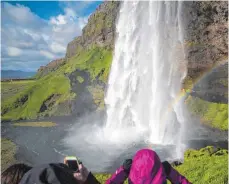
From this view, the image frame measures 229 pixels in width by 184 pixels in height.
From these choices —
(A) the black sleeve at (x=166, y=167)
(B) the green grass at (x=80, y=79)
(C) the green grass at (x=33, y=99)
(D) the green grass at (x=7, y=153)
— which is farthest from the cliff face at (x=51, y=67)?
(A) the black sleeve at (x=166, y=167)

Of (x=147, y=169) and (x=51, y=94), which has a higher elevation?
(x=51, y=94)

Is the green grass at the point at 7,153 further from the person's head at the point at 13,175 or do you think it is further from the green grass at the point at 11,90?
the green grass at the point at 11,90

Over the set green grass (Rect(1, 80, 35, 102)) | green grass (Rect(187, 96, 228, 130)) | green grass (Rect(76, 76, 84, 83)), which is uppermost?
green grass (Rect(76, 76, 84, 83))

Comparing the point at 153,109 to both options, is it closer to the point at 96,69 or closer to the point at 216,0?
the point at 216,0

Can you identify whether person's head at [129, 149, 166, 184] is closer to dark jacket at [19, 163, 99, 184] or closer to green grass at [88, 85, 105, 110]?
dark jacket at [19, 163, 99, 184]

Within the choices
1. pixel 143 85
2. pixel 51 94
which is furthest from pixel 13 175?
pixel 51 94

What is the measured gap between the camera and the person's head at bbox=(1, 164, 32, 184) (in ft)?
13.8

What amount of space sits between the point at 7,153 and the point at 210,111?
33.4m

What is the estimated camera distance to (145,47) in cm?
4488

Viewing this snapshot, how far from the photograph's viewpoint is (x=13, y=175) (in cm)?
425

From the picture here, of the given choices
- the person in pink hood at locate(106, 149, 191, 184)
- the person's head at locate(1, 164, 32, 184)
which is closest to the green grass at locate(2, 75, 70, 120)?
the person in pink hood at locate(106, 149, 191, 184)

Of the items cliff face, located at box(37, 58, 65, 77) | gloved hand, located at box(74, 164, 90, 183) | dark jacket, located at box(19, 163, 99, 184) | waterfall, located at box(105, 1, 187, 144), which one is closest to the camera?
dark jacket, located at box(19, 163, 99, 184)

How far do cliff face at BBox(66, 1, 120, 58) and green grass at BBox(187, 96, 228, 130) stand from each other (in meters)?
40.5

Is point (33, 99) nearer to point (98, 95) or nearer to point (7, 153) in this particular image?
point (98, 95)
